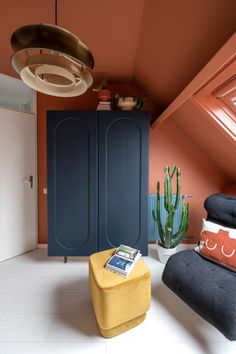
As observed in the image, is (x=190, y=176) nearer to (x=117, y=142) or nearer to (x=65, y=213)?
(x=117, y=142)

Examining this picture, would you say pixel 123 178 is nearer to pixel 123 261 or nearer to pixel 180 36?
pixel 123 261

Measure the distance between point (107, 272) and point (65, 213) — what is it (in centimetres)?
106

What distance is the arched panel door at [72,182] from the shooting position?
2.35 m

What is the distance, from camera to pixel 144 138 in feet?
7.69

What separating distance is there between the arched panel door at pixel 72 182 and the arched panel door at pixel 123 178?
0.11 metres

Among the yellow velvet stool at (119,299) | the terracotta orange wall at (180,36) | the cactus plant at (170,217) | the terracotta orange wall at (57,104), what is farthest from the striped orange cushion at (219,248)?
the terracotta orange wall at (57,104)

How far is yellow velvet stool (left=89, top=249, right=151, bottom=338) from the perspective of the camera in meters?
1.41

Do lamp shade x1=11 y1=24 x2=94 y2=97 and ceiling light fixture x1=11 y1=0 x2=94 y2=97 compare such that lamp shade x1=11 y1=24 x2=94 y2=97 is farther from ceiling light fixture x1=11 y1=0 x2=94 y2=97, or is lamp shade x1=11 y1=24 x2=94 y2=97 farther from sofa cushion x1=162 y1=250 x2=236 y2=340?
sofa cushion x1=162 y1=250 x2=236 y2=340

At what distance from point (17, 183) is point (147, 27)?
2.38 metres

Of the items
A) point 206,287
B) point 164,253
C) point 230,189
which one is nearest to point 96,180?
point 164,253

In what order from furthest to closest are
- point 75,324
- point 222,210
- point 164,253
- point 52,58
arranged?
point 164,253, point 222,210, point 75,324, point 52,58

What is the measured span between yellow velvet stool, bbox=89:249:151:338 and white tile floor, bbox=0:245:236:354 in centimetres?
9

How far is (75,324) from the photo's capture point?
5.21 feet

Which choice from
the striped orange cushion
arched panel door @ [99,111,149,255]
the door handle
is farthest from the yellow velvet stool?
the door handle
